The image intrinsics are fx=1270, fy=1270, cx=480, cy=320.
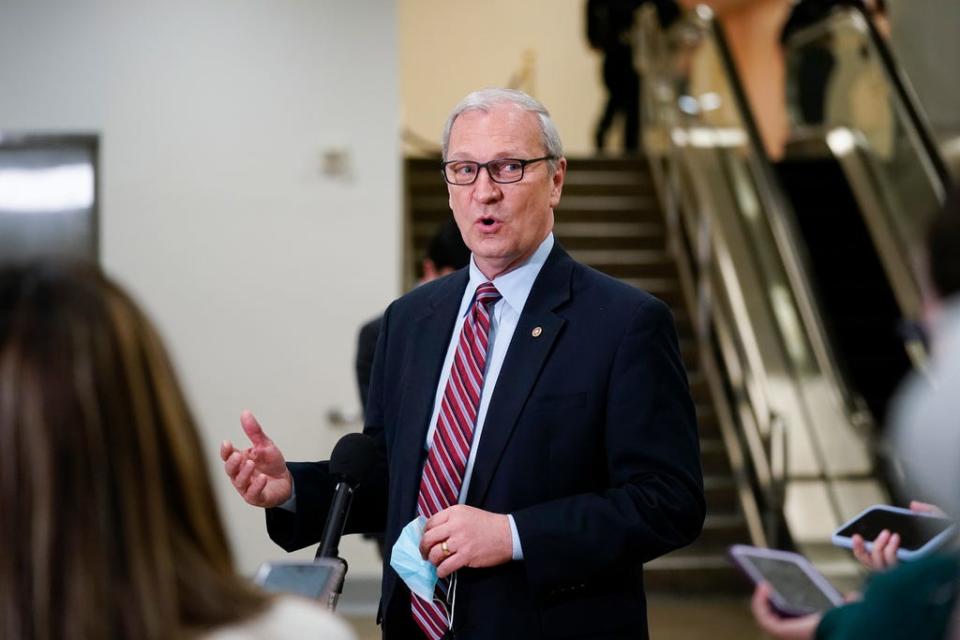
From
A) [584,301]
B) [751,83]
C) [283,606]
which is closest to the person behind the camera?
[283,606]

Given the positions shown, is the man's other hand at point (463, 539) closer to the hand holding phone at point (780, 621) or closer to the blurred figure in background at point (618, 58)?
the hand holding phone at point (780, 621)

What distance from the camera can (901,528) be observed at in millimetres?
2230

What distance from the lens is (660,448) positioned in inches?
92.4

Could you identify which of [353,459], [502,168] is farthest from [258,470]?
[502,168]

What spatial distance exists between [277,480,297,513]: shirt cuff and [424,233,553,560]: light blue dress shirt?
274 millimetres

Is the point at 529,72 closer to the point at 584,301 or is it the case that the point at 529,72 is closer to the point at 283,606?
the point at 584,301

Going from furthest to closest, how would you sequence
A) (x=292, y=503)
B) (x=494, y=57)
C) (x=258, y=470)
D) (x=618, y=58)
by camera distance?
(x=494, y=57), (x=618, y=58), (x=292, y=503), (x=258, y=470)

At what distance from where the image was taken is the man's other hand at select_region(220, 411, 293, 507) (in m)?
2.26

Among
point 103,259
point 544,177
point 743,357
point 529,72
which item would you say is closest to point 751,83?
point 529,72

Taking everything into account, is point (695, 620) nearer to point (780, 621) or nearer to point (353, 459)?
point (353, 459)

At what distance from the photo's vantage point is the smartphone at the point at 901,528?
2.16m

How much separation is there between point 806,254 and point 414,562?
729 cm

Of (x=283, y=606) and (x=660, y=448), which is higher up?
(x=660, y=448)

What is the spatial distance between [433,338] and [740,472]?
18.5 ft
